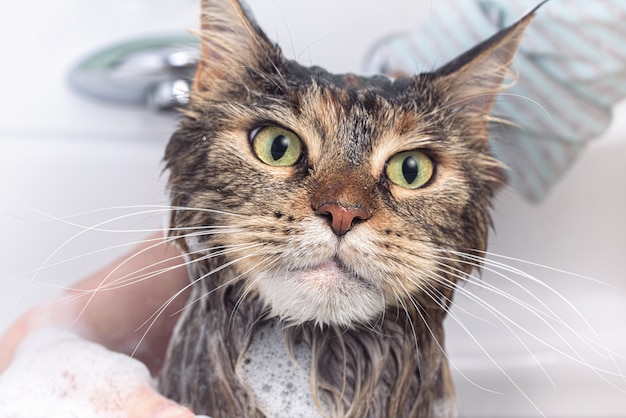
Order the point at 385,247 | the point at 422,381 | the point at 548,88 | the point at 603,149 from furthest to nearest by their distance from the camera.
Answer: the point at 603,149 → the point at 548,88 → the point at 422,381 → the point at 385,247

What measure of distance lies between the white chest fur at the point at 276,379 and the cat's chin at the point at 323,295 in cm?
7

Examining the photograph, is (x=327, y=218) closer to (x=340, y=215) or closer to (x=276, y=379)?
(x=340, y=215)

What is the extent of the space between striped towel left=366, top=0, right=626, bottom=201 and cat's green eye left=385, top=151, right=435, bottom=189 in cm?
28

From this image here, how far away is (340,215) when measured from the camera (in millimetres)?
590

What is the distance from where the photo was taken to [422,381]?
0.77m

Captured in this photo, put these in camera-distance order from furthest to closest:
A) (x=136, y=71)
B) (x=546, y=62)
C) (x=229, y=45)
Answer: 1. (x=136, y=71)
2. (x=546, y=62)
3. (x=229, y=45)

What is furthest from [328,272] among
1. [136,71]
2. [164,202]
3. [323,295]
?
[136,71]

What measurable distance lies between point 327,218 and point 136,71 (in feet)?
2.78

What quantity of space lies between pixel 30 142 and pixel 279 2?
0.57m

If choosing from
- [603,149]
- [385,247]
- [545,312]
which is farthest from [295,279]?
[603,149]

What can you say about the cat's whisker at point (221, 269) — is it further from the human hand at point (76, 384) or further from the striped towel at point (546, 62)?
the striped towel at point (546, 62)

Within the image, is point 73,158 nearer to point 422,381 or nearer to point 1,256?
point 1,256

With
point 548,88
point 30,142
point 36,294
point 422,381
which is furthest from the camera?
point 30,142

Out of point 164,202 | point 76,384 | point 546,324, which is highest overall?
point 164,202
